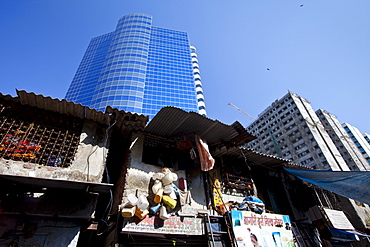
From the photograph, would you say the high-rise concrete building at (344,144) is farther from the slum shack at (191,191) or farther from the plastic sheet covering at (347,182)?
the slum shack at (191,191)

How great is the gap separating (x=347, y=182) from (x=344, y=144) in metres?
67.2

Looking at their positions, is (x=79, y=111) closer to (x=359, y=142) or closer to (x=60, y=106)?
(x=60, y=106)

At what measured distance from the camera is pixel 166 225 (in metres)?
6.91

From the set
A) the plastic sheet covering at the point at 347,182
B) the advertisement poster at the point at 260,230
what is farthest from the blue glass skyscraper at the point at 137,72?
the advertisement poster at the point at 260,230

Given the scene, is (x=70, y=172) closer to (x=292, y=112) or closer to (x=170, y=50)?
(x=170, y=50)

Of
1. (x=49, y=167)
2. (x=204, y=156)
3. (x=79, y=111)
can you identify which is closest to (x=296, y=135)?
(x=204, y=156)

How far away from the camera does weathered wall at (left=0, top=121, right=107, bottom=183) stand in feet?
19.5

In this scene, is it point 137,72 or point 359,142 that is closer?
point 137,72

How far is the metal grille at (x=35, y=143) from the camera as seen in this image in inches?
245

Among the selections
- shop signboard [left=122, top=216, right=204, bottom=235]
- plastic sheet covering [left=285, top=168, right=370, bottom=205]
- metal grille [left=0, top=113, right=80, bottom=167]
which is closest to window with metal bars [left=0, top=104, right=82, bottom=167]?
metal grille [left=0, top=113, right=80, bottom=167]

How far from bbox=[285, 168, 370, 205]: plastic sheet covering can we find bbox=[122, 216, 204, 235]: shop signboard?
7.17m

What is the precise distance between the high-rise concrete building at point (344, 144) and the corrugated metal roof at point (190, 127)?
2584 inches

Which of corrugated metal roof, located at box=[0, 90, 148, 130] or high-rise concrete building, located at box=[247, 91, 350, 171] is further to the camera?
high-rise concrete building, located at box=[247, 91, 350, 171]

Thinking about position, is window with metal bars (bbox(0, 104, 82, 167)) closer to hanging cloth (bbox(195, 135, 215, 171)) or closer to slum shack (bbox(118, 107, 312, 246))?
slum shack (bbox(118, 107, 312, 246))
